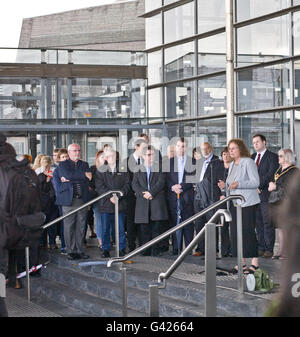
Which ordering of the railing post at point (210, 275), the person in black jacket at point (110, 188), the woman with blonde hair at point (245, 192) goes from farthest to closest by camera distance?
the person in black jacket at point (110, 188)
the woman with blonde hair at point (245, 192)
the railing post at point (210, 275)

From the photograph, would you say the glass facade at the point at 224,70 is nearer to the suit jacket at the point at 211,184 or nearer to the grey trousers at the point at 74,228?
the suit jacket at the point at 211,184

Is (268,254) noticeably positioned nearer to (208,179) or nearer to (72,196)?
(208,179)

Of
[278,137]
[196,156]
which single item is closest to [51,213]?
[196,156]

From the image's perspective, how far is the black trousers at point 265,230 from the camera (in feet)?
32.1

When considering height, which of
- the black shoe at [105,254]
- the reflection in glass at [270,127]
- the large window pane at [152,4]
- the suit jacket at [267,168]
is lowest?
the black shoe at [105,254]

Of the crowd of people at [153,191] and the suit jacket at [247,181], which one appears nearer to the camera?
the suit jacket at [247,181]

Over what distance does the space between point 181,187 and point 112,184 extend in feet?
3.67

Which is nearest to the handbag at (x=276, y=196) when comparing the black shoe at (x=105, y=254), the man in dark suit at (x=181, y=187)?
the man in dark suit at (x=181, y=187)

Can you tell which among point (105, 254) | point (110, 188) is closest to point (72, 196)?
point (110, 188)

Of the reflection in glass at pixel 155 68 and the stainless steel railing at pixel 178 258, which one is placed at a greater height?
the reflection in glass at pixel 155 68

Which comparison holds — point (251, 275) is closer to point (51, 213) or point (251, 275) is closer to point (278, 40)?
point (51, 213)

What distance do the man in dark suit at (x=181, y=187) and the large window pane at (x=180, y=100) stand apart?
270 inches

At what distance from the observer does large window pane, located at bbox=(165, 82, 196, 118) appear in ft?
57.2

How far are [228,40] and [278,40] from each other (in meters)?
1.34
